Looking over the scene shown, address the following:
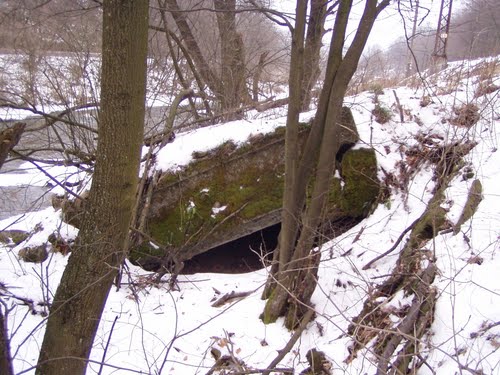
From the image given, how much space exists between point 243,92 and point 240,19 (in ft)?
4.63

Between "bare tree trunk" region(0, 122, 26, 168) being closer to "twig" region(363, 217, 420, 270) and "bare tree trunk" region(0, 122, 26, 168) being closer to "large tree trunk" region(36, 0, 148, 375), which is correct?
"large tree trunk" region(36, 0, 148, 375)

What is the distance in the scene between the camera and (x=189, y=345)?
126 inches

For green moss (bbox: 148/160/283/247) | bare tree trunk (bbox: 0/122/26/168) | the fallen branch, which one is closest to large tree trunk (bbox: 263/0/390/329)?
the fallen branch

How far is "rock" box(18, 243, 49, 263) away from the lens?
434 centimetres

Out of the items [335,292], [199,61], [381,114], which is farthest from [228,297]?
[199,61]

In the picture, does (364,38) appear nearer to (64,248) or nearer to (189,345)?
(189,345)

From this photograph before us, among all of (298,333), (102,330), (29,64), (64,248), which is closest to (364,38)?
(298,333)

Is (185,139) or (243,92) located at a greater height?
(243,92)

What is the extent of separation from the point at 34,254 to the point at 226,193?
224 cm

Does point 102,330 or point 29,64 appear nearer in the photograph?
point 102,330

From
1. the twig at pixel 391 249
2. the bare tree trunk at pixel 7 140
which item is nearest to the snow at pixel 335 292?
the twig at pixel 391 249

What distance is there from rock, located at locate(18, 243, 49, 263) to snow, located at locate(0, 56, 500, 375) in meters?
0.09

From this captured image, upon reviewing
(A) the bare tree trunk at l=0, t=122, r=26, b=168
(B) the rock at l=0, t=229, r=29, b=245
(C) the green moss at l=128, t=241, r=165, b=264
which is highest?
(A) the bare tree trunk at l=0, t=122, r=26, b=168

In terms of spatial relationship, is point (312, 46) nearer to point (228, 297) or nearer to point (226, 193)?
point (226, 193)
